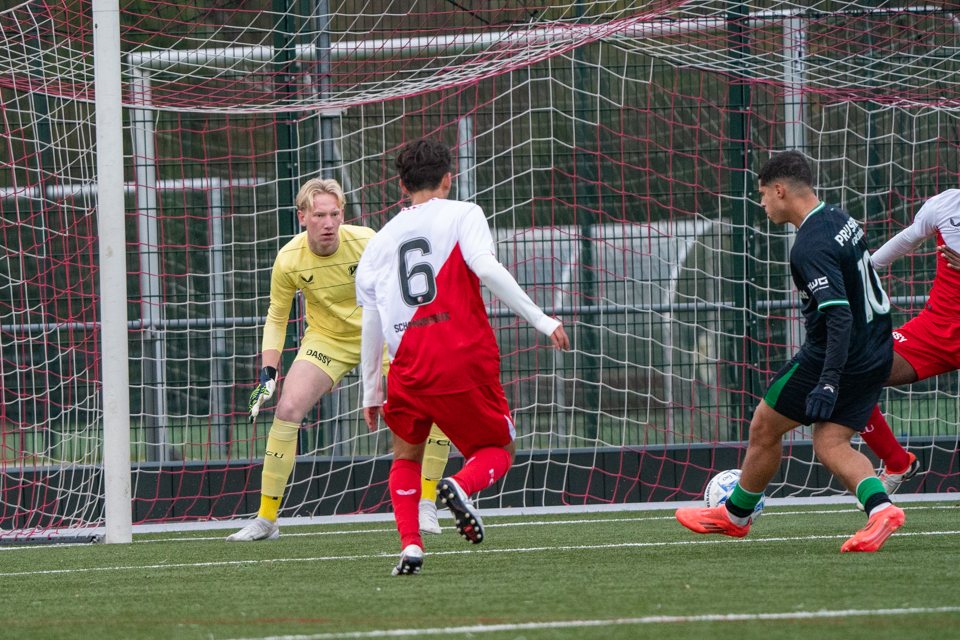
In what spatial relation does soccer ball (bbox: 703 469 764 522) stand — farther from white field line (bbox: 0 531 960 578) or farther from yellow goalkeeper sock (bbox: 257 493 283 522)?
yellow goalkeeper sock (bbox: 257 493 283 522)

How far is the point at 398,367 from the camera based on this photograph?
4.09 meters

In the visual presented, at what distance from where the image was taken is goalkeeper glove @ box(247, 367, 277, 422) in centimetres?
572

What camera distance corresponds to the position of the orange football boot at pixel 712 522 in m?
4.88

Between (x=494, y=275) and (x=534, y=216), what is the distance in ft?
14.9

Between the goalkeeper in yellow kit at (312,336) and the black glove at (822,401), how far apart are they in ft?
8.12

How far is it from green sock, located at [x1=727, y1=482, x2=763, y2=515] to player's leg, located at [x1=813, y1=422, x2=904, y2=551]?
387 mm

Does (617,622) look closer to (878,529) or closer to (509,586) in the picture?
(509,586)

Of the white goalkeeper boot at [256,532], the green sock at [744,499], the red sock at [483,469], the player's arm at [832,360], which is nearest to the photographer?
the red sock at [483,469]

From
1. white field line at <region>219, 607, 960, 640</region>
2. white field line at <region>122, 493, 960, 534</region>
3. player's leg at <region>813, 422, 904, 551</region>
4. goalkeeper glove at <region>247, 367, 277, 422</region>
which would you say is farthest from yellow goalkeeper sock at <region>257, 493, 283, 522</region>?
white field line at <region>219, 607, 960, 640</region>

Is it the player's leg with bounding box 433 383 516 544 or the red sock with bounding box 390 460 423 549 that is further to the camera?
the red sock with bounding box 390 460 423 549

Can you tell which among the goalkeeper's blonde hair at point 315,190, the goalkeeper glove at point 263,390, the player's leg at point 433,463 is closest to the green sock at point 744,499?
the player's leg at point 433,463

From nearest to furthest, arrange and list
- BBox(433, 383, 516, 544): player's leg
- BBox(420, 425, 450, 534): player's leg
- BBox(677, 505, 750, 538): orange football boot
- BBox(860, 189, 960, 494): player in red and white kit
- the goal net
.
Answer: BBox(433, 383, 516, 544): player's leg < BBox(677, 505, 750, 538): orange football boot < BBox(860, 189, 960, 494): player in red and white kit < BBox(420, 425, 450, 534): player's leg < the goal net

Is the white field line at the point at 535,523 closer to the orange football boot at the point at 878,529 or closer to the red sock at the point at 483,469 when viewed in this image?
the orange football boot at the point at 878,529

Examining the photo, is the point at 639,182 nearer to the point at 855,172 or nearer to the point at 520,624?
the point at 855,172
